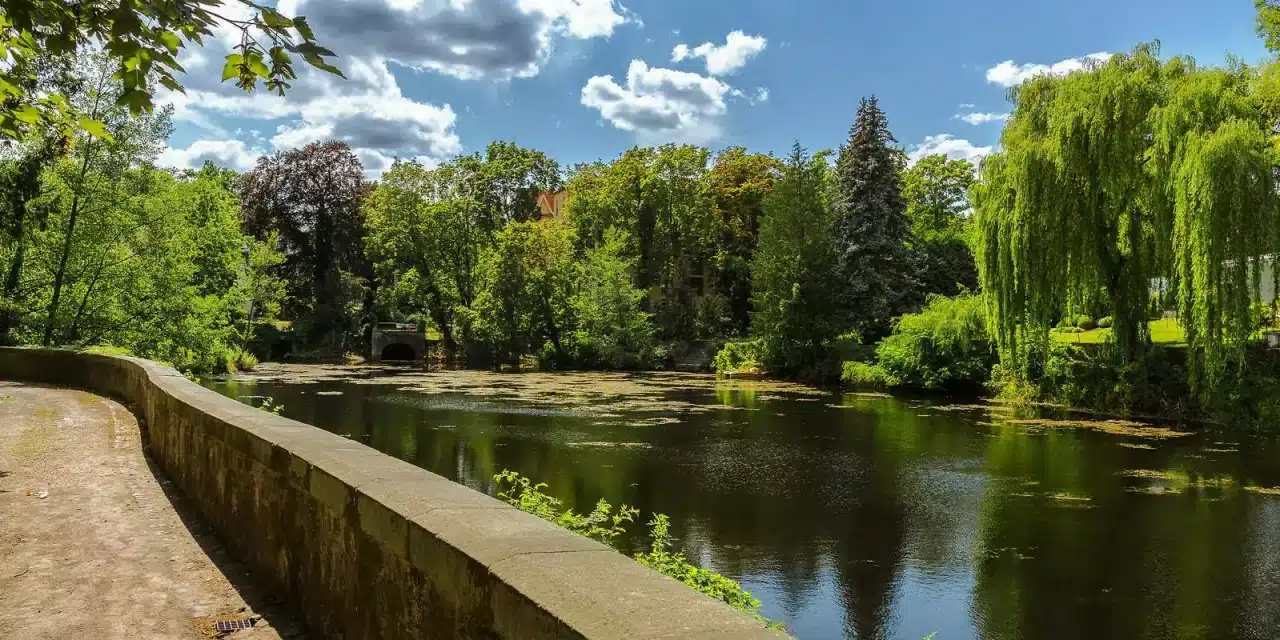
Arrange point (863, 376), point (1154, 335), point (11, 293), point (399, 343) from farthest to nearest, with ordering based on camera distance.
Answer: point (399, 343) → point (863, 376) → point (1154, 335) → point (11, 293)

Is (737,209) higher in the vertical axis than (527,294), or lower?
higher

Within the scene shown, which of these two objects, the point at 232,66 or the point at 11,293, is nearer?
the point at 232,66

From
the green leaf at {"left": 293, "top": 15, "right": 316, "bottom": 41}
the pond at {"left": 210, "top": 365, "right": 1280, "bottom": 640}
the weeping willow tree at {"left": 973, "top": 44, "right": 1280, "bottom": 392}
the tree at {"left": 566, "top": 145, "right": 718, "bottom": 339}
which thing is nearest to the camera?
the green leaf at {"left": 293, "top": 15, "right": 316, "bottom": 41}

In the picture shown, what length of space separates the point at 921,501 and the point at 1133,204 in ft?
43.3

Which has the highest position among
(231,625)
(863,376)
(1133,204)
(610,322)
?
(1133,204)

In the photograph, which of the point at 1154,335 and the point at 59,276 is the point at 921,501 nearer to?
the point at 1154,335

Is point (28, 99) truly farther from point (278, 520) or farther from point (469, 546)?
point (469, 546)

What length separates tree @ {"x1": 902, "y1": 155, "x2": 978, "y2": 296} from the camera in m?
42.6

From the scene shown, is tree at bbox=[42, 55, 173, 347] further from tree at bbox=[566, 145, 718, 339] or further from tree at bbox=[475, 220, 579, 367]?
tree at bbox=[566, 145, 718, 339]

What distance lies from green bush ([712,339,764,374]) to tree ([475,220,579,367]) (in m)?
9.68

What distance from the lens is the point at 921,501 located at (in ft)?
40.7

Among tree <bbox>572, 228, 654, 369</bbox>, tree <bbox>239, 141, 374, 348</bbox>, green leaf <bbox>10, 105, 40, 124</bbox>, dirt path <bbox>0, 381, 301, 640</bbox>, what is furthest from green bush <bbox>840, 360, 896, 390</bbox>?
tree <bbox>239, 141, 374, 348</bbox>

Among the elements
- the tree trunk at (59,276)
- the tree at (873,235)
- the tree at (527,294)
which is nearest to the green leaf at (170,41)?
the tree trunk at (59,276)

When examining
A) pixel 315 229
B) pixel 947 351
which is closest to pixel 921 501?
pixel 947 351
